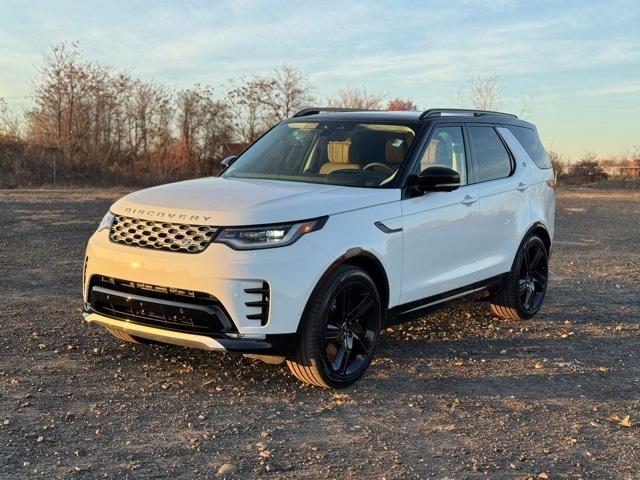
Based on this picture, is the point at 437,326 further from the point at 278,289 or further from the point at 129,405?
the point at 129,405

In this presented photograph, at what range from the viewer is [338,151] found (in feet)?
18.6

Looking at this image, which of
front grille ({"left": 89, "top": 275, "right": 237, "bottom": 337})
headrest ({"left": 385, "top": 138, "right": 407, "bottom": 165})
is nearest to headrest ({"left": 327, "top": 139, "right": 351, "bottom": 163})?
headrest ({"left": 385, "top": 138, "right": 407, "bottom": 165})

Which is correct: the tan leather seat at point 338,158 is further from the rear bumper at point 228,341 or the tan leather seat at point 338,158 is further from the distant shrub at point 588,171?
the distant shrub at point 588,171

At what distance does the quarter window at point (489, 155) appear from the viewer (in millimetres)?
6266

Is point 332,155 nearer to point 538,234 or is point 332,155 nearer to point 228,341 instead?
point 228,341

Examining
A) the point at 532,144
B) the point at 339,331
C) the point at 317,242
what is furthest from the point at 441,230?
the point at 532,144

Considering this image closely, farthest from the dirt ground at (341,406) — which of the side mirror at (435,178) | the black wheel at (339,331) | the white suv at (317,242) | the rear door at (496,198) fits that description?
the side mirror at (435,178)

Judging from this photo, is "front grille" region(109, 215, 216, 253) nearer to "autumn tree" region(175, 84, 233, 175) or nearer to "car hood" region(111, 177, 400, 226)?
"car hood" region(111, 177, 400, 226)

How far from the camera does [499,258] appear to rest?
6414mm

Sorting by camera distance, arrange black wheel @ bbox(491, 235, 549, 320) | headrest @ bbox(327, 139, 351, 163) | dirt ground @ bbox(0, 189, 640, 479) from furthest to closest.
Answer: black wheel @ bbox(491, 235, 549, 320) < headrest @ bbox(327, 139, 351, 163) < dirt ground @ bbox(0, 189, 640, 479)

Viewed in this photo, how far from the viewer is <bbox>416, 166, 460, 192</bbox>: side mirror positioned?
5172 millimetres

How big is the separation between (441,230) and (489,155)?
1373 millimetres

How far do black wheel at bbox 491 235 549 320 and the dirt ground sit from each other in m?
0.17

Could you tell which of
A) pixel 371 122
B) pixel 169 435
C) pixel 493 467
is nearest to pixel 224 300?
pixel 169 435
